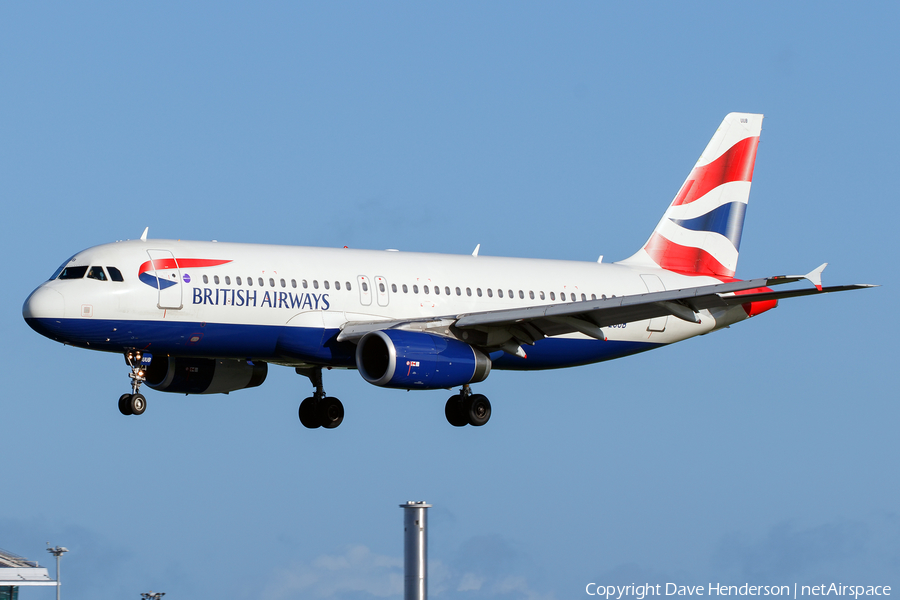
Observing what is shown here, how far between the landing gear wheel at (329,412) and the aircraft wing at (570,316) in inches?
242

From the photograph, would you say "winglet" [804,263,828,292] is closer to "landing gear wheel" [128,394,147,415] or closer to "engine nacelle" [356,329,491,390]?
"engine nacelle" [356,329,491,390]

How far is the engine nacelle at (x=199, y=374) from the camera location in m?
41.9

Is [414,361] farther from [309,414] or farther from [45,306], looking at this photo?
[45,306]

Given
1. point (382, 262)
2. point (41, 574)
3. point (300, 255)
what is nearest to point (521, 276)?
point (382, 262)

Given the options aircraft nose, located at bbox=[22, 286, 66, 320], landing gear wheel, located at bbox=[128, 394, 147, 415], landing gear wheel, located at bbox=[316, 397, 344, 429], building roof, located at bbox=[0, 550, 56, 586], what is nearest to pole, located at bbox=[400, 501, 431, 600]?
landing gear wheel, located at bbox=[316, 397, 344, 429]

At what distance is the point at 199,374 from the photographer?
42.3 metres

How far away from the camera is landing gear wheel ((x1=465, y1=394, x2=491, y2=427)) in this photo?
1634 inches

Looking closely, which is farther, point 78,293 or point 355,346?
point 355,346

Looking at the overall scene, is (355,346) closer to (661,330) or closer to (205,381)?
(205,381)

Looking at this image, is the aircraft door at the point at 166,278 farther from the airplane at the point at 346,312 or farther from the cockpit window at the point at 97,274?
the cockpit window at the point at 97,274

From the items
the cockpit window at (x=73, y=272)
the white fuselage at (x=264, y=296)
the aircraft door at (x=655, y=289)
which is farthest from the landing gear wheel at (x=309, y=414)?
the aircraft door at (x=655, y=289)

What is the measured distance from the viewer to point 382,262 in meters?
40.6

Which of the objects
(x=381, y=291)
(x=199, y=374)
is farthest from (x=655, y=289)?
(x=199, y=374)

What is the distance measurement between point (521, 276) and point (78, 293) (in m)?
14.3
